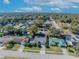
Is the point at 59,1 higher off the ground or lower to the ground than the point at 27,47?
higher

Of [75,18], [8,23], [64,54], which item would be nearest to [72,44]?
[64,54]

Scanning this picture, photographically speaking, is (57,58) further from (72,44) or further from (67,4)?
(67,4)

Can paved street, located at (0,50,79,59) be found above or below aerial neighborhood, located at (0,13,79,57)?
below

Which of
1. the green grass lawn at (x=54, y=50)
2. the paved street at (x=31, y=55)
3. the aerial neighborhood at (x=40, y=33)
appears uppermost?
the aerial neighborhood at (x=40, y=33)

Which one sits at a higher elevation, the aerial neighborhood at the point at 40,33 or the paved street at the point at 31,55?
the aerial neighborhood at the point at 40,33

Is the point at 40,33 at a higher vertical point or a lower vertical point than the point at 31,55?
higher

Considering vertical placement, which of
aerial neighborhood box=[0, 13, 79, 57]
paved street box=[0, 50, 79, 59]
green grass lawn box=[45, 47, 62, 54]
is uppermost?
aerial neighborhood box=[0, 13, 79, 57]

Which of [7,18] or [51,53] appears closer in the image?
[51,53]

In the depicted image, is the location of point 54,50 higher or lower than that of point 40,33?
lower
